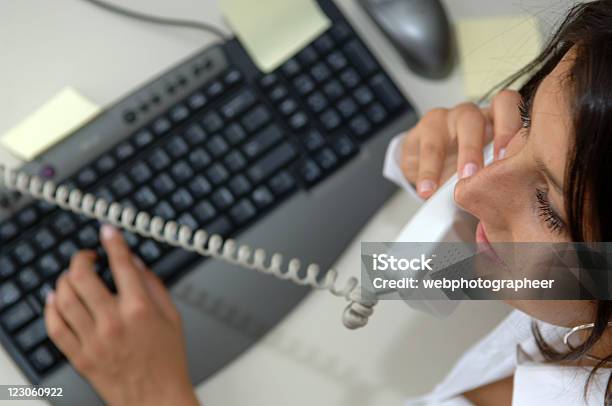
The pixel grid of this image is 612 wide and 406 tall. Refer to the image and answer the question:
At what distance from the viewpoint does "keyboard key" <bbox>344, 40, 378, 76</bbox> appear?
69 cm

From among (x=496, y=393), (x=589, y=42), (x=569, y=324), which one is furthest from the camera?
(x=496, y=393)

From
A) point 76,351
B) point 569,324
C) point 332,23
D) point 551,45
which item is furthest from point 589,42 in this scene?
point 76,351

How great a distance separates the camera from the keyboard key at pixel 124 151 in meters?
0.63

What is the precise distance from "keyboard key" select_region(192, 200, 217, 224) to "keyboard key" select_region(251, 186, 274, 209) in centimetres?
4

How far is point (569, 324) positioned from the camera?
0.53m

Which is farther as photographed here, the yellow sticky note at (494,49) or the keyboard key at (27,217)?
the yellow sticky note at (494,49)

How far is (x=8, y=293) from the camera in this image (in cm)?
58

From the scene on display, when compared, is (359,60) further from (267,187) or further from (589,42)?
(589,42)

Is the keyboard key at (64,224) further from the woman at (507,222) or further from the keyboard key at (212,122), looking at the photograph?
the keyboard key at (212,122)

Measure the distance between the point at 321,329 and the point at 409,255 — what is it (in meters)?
0.12

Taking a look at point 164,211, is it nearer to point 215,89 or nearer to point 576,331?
point 215,89

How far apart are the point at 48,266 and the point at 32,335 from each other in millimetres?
59

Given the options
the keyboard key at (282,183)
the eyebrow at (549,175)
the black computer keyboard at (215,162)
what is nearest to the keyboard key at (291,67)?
the black computer keyboard at (215,162)

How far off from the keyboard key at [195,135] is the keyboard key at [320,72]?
0.13 metres
